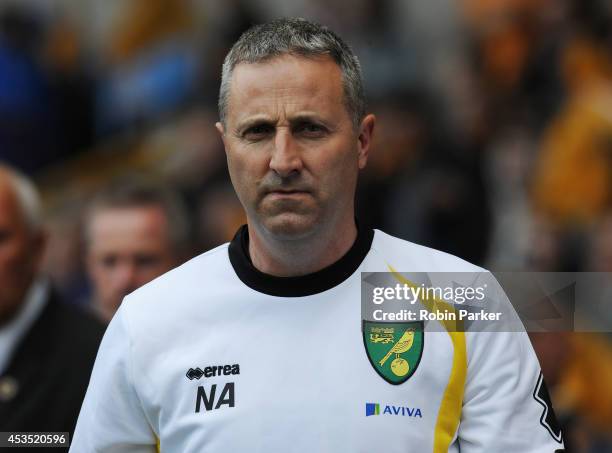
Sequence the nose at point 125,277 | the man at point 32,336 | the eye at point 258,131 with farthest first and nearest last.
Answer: the nose at point 125,277 < the man at point 32,336 < the eye at point 258,131

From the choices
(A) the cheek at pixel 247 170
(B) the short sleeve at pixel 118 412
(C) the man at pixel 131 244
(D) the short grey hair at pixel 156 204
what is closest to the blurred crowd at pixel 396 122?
(D) the short grey hair at pixel 156 204

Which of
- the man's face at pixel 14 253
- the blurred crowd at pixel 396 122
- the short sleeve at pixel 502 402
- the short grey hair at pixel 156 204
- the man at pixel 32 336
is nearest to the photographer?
the short sleeve at pixel 502 402

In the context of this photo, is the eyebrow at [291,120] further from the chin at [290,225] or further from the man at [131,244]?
the man at [131,244]

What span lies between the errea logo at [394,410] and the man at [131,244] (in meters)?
2.15

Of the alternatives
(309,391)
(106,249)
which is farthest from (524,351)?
(106,249)

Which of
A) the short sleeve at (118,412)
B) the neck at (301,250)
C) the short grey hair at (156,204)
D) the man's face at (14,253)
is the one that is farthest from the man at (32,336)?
the neck at (301,250)

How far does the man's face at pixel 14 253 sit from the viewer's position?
4.68 m

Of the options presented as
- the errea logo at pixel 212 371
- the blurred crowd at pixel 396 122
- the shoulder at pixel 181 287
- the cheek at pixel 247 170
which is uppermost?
the blurred crowd at pixel 396 122

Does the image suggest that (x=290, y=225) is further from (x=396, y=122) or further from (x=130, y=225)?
(x=396, y=122)

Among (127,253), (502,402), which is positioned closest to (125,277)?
(127,253)

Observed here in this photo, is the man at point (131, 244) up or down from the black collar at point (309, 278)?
up

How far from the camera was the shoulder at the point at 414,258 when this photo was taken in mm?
3006

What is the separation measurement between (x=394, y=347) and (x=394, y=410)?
0.16 metres

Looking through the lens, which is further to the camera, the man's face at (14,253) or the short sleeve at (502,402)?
the man's face at (14,253)
